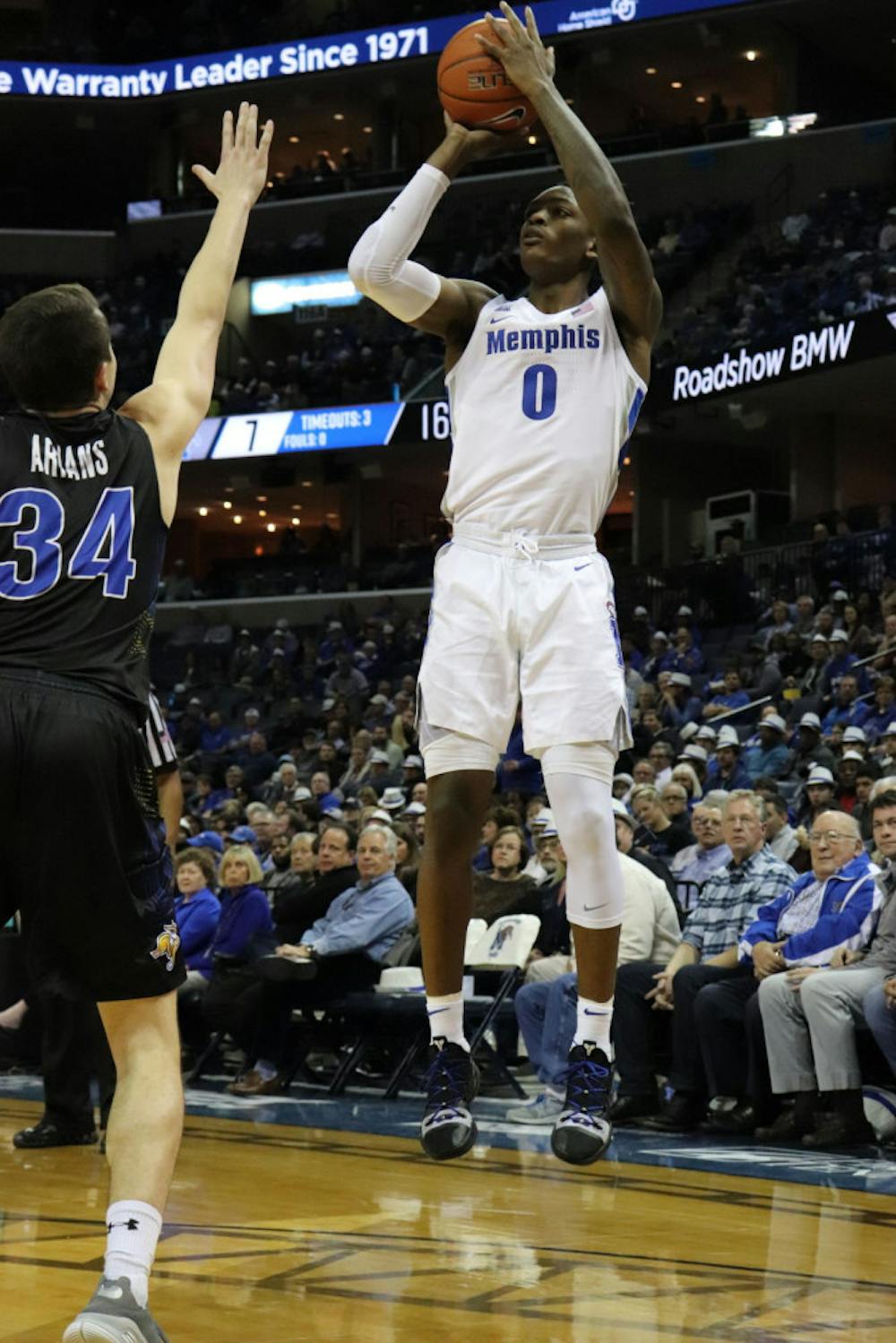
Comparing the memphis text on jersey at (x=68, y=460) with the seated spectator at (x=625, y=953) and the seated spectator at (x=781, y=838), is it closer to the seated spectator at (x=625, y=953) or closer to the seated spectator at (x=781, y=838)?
the seated spectator at (x=625, y=953)

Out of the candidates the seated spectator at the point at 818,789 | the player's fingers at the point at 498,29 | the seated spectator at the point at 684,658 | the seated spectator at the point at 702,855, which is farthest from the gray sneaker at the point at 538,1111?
the seated spectator at the point at 684,658

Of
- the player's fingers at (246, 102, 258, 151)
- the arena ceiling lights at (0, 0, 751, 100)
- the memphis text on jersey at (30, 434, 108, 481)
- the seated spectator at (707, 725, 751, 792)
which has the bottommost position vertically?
the seated spectator at (707, 725, 751, 792)

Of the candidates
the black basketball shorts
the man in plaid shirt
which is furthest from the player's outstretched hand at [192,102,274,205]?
the man in plaid shirt

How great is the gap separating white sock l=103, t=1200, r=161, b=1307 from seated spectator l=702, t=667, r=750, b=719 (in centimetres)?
1328

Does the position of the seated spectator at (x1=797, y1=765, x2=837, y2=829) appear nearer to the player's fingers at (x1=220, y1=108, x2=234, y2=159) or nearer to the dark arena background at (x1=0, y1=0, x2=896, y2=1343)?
the dark arena background at (x1=0, y1=0, x2=896, y2=1343)

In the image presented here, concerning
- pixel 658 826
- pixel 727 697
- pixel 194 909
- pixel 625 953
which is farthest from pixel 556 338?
pixel 727 697

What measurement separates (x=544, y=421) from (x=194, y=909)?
6.87 metres

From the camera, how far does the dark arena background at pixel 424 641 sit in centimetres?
508

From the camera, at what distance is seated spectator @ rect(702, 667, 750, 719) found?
16.4m

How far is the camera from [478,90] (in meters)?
4.48

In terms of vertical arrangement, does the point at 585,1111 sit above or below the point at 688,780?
below

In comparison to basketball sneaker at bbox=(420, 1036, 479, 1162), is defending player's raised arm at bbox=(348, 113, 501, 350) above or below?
above

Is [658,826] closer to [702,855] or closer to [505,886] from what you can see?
[702,855]

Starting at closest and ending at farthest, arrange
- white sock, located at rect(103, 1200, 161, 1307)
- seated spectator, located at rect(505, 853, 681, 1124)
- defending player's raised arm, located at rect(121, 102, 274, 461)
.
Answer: white sock, located at rect(103, 1200, 161, 1307), defending player's raised arm, located at rect(121, 102, 274, 461), seated spectator, located at rect(505, 853, 681, 1124)
